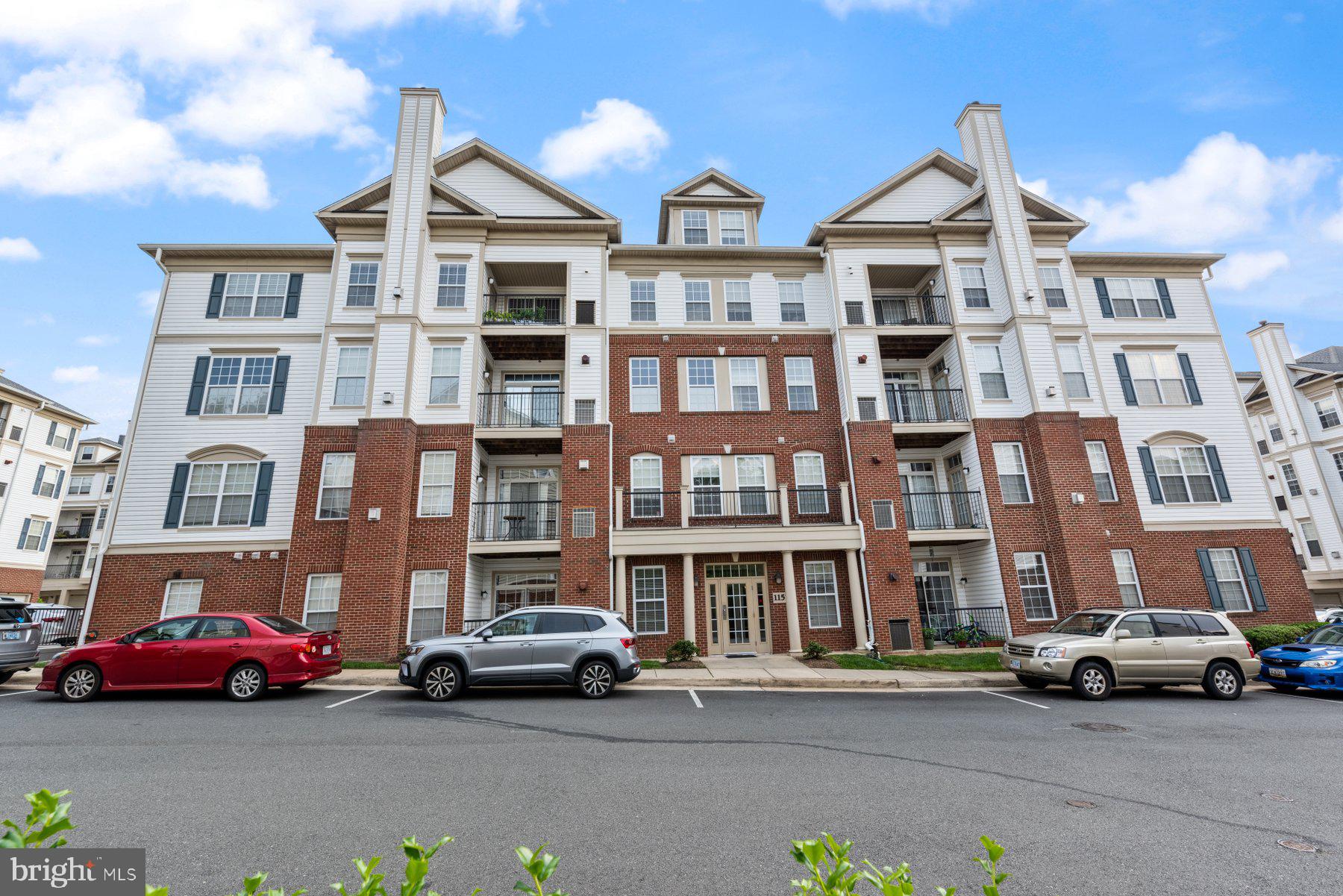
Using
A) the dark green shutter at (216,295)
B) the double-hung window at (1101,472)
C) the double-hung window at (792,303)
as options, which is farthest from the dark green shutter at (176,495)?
the double-hung window at (1101,472)

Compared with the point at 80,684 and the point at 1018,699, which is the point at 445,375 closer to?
the point at 80,684

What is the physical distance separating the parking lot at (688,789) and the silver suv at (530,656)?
948mm

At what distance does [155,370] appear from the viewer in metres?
18.4

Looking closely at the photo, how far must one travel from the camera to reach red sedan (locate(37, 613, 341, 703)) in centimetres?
1070

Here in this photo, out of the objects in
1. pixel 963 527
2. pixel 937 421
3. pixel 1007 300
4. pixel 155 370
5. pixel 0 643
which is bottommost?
pixel 0 643

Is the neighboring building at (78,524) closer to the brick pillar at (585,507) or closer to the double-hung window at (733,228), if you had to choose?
the brick pillar at (585,507)

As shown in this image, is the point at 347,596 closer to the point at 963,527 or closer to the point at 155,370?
the point at 155,370

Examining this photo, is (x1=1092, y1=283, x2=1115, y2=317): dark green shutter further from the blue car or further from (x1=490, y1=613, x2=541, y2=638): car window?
(x1=490, y1=613, x2=541, y2=638): car window

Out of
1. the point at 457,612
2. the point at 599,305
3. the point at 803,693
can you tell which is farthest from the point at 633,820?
the point at 599,305

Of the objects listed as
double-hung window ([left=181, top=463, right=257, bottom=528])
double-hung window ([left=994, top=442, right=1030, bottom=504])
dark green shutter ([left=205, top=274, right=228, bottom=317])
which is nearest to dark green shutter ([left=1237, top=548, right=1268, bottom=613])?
double-hung window ([left=994, top=442, right=1030, bottom=504])

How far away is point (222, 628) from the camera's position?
11.2m

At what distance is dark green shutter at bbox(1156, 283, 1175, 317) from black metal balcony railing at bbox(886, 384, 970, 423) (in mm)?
9071

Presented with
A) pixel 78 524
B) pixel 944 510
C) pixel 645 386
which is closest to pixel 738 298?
pixel 645 386

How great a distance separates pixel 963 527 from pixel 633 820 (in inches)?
640
